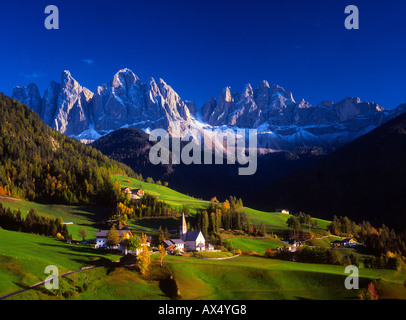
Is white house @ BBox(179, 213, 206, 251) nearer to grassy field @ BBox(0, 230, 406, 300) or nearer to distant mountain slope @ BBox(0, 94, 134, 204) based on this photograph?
grassy field @ BBox(0, 230, 406, 300)

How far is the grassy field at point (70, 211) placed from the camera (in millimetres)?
132125

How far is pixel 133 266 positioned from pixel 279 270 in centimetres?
3093

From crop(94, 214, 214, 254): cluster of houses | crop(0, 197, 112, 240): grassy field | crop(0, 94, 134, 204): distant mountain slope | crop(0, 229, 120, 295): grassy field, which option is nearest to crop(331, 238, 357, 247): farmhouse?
crop(94, 214, 214, 254): cluster of houses

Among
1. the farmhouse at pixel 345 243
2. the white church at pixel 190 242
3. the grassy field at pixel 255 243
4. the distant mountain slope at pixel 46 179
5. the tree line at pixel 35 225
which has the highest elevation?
the distant mountain slope at pixel 46 179

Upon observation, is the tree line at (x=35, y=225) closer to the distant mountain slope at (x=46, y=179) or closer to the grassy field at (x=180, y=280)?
the grassy field at (x=180, y=280)

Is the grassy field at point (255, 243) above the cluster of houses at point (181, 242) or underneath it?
underneath

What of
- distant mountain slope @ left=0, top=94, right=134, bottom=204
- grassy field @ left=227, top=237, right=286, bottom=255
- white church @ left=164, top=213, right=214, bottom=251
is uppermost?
distant mountain slope @ left=0, top=94, right=134, bottom=204

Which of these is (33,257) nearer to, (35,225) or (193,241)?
(35,225)

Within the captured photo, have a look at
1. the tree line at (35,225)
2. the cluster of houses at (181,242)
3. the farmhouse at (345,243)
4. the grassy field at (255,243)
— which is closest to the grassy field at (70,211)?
the tree line at (35,225)

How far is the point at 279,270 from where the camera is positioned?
248 feet

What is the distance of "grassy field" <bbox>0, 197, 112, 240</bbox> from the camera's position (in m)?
132
